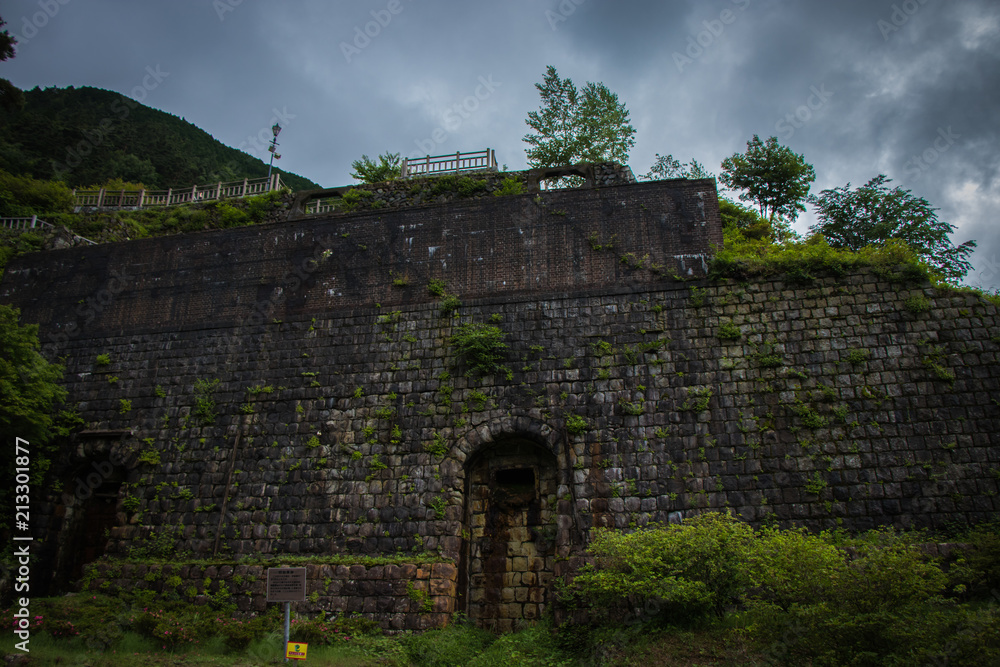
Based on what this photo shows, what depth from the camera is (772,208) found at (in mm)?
24516

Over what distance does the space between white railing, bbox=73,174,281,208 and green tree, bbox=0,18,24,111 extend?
9.46 m

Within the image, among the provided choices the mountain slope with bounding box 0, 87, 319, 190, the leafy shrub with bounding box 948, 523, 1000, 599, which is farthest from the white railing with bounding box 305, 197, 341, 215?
the mountain slope with bounding box 0, 87, 319, 190

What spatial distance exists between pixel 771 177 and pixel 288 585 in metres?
22.2

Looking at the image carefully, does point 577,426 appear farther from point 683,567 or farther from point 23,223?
point 23,223

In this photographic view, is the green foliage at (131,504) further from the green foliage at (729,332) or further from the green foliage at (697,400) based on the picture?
the green foliage at (729,332)

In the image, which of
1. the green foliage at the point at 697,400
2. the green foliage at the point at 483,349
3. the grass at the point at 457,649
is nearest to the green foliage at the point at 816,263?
the green foliage at the point at 697,400

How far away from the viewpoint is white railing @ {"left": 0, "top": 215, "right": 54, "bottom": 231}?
77.9 ft

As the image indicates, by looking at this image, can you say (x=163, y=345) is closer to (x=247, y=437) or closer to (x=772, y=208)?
(x=247, y=437)

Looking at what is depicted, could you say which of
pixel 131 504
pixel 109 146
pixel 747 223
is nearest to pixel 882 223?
pixel 747 223

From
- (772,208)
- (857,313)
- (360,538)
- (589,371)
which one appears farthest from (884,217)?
(360,538)

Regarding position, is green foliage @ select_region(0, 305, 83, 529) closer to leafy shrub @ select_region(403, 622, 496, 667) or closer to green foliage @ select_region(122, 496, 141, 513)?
green foliage @ select_region(122, 496, 141, 513)

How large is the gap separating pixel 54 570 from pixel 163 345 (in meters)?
5.45

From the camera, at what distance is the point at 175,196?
26656 mm

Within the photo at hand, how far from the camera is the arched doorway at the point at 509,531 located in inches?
474
